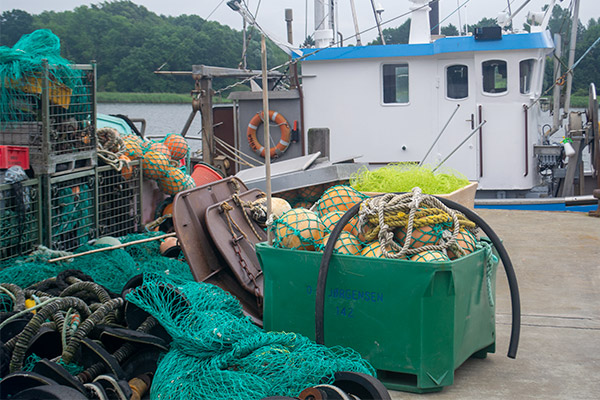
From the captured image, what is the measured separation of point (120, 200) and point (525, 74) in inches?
316

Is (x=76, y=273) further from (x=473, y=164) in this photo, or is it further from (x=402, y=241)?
(x=473, y=164)

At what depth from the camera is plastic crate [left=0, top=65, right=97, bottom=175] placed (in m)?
5.35

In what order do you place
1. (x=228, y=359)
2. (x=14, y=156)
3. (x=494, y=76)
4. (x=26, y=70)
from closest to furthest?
(x=228, y=359) → (x=14, y=156) → (x=26, y=70) → (x=494, y=76)

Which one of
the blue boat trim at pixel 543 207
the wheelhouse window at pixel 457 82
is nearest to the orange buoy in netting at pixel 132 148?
the blue boat trim at pixel 543 207

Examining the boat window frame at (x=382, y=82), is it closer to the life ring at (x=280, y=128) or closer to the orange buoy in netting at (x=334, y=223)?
the life ring at (x=280, y=128)

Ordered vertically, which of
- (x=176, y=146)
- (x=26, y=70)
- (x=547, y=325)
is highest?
(x=26, y=70)

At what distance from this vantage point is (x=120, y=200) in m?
6.64

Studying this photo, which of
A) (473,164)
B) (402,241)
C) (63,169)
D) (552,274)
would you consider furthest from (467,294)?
(473,164)

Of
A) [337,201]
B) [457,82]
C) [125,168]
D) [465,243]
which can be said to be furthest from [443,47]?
[465,243]

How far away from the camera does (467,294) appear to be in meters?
3.85

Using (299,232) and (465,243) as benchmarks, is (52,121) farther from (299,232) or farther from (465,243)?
(465,243)

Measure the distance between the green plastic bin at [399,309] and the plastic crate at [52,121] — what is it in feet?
7.90

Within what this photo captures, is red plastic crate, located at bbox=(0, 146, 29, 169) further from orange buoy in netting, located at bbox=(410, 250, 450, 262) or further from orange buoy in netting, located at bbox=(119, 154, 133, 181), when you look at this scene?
orange buoy in netting, located at bbox=(410, 250, 450, 262)

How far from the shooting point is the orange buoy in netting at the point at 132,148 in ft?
22.0
